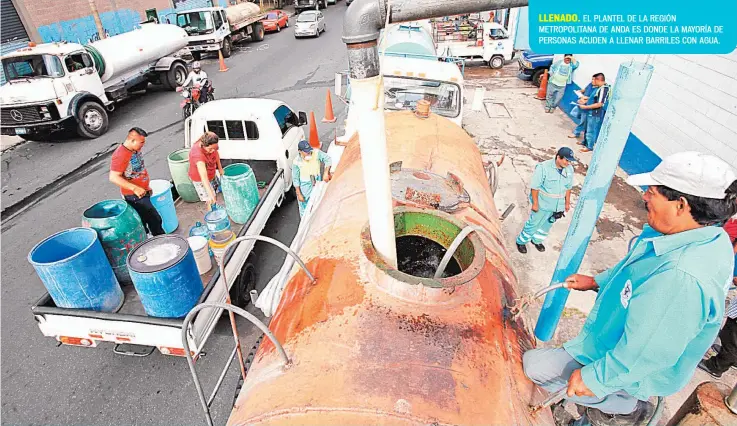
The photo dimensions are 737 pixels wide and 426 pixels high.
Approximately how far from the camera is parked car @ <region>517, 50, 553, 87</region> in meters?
13.2

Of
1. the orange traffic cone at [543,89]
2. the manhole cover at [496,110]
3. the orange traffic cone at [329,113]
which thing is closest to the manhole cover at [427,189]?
the orange traffic cone at [329,113]

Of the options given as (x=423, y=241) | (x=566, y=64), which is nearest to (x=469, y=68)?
(x=566, y=64)

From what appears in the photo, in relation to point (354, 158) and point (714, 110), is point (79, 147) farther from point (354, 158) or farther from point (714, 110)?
point (714, 110)

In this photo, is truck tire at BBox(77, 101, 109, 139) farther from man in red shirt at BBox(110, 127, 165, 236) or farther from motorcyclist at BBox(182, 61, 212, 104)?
man in red shirt at BBox(110, 127, 165, 236)

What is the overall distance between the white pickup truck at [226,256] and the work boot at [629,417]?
9.59ft

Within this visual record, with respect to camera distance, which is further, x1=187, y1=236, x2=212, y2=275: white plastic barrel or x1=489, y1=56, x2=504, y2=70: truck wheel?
x1=489, y1=56, x2=504, y2=70: truck wheel

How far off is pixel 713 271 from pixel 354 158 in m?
3.01

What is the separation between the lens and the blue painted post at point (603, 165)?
8.41ft

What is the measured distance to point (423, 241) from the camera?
2.88 metres

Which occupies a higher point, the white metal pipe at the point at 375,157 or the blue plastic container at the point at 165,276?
the white metal pipe at the point at 375,157

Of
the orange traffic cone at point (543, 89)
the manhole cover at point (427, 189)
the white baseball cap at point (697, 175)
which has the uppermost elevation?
the white baseball cap at point (697, 175)

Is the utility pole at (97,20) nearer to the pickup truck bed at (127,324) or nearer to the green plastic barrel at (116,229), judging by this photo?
the green plastic barrel at (116,229)

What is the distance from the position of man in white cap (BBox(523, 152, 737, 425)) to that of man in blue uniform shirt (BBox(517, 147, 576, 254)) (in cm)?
321

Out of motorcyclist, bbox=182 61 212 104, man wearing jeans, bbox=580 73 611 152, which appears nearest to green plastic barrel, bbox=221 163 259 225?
motorcyclist, bbox=182 61 212 104
